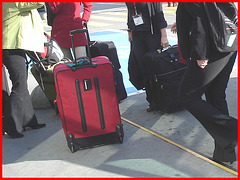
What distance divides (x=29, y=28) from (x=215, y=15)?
198 centimetres

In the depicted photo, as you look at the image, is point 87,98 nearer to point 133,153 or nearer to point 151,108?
point 133,153

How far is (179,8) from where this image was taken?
2979 millimetres

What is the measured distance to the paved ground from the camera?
3.12m

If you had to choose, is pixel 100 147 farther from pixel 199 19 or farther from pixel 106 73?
pixel 199 19

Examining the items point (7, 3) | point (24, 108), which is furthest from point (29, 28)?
point (24, 108)

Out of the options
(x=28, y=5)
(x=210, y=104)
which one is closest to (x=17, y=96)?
(x=28, y=5)

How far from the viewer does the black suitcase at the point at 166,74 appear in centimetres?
423

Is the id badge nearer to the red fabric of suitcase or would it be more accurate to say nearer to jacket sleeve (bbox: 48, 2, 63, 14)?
the red fabric of suitcase

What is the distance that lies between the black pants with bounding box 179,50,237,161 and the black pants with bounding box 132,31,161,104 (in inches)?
55.7

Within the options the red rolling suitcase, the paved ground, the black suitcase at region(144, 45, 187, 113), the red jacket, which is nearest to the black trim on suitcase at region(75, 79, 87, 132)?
the red rolling suitcase

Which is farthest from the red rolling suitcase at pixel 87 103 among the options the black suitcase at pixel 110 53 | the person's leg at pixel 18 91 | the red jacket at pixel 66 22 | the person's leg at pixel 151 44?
the red jacket at pixel 66 22

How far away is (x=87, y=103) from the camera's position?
11.7 feet

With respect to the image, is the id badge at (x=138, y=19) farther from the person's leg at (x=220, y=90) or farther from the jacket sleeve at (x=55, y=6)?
the person's leg at (x=220, y=90)

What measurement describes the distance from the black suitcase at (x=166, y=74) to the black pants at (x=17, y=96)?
1.38m
